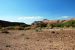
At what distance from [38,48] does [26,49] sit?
77 centimetres

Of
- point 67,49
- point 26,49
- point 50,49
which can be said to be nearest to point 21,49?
point 26,49

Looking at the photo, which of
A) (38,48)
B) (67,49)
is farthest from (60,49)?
(38,48)

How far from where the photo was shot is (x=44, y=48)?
10625 millimetres

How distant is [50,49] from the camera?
10320 millimetres

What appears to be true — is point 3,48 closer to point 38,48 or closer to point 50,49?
point 38,48

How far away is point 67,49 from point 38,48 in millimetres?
1729

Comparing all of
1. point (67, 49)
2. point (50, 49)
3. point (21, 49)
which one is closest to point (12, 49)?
point (21, 49)

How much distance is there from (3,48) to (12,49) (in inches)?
22.3

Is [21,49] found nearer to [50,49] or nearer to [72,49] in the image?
[50,49]

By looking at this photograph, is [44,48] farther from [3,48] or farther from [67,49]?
[3,48]

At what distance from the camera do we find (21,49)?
33.7ft

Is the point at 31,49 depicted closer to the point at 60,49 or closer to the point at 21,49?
the point at 21,49

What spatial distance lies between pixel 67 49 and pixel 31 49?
6.89ft

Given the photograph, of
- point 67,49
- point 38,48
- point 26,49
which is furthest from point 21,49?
point 67,49
